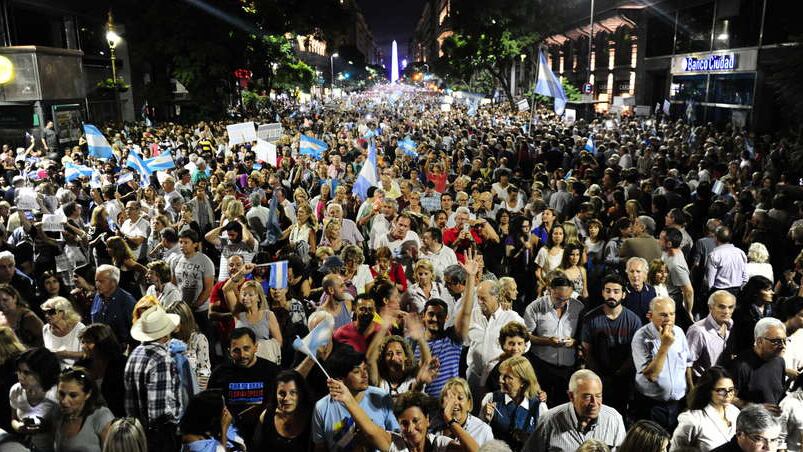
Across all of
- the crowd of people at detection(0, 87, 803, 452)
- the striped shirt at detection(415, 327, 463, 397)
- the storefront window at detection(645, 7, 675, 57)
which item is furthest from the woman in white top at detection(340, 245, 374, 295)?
the storefront window at detection(645, 7, 675, 57)

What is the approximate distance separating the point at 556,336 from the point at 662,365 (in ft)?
3.46

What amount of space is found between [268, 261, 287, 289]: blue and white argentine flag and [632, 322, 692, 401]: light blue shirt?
3.21 meters

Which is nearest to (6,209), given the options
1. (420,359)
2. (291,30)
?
(420,359)

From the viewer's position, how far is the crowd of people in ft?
13.4

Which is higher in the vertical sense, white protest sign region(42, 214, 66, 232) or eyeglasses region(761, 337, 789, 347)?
white protest sign region(42, 214, 66, 232)

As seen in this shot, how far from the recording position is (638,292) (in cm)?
615

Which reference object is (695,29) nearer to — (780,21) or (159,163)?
(780,21)

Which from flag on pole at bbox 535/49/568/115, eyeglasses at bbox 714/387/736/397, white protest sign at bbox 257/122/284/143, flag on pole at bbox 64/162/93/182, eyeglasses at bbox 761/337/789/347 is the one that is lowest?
eyeglasses at bbox 714/387/736/397

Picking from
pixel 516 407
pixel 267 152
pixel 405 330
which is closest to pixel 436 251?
pixel 405 330

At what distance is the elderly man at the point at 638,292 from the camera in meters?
6.07

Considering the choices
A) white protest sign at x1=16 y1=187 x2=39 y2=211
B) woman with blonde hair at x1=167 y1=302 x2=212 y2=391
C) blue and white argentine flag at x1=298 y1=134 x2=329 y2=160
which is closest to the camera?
woman with blonde hair at x1=167 y1=302 x2=212 y2=391

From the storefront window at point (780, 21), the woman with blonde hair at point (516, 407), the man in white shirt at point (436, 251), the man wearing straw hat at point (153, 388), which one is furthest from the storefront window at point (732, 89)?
the man wearing straw hat at point (153, 388)

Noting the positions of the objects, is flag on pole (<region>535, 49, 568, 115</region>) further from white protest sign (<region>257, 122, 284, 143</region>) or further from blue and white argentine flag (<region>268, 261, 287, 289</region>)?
blue and white argentine flag (<region>268, 261, 287, 289</region>)

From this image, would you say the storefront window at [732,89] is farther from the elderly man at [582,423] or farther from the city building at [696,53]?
the elderly man at [582,423]
